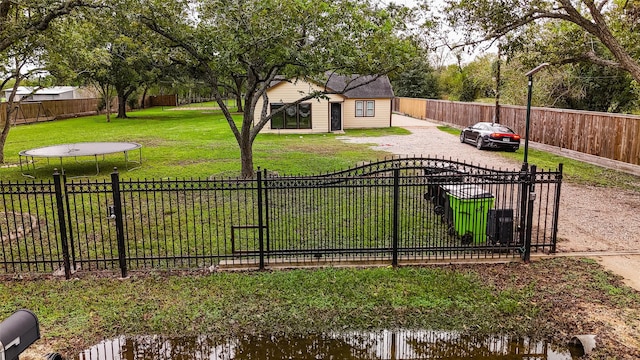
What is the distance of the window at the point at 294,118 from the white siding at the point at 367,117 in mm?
3686

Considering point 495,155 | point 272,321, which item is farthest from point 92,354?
point 495,155

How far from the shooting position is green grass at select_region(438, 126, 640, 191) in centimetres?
1515

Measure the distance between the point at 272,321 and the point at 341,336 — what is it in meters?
0.91

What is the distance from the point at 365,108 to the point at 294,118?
602 cm

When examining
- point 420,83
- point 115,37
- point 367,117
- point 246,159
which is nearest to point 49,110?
point 367,117

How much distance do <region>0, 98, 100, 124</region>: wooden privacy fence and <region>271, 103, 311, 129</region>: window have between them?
19289 mm

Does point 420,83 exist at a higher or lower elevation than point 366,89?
higher

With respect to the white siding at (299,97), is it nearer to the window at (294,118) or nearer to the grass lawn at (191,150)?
the window at (294,118)

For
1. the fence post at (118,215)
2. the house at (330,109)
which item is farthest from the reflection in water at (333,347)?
the house at (330,109)

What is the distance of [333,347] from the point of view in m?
5.62

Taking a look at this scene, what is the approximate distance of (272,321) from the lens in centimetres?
609

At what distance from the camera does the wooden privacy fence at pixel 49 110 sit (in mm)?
37812

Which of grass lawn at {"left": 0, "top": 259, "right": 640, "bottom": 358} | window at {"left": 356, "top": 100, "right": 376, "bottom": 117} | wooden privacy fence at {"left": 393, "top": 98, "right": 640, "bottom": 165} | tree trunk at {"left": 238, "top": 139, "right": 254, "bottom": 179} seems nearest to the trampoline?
tree trunk at {"left": 238, "top": 139, "right": 254, "bottom": 179}

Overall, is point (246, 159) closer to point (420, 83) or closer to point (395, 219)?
point (395, 219)
